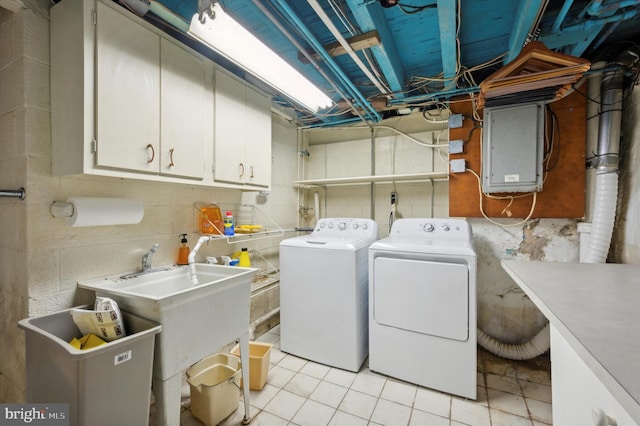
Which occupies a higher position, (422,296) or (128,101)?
(128,101)

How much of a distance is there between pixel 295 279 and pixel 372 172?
1653 millimetres

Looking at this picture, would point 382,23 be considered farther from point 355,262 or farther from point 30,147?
point 30,147

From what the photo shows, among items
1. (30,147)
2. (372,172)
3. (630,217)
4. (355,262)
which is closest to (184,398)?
(355,262)

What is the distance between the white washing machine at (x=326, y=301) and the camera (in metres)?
2.16

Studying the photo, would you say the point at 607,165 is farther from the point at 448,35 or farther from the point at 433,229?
the point at 448,35

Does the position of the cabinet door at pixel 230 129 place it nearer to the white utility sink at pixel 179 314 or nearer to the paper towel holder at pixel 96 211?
the paper towel holder at pixel 96 211

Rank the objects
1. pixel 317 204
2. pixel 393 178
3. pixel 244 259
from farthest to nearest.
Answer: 1. pixel 317 204
2. pixel 393 178
3. pixel 244 259

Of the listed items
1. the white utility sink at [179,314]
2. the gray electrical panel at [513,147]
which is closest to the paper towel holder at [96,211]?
the white utility sink at [179,314]

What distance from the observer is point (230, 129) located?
2.13 metres

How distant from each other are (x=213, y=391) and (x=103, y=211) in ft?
4.02

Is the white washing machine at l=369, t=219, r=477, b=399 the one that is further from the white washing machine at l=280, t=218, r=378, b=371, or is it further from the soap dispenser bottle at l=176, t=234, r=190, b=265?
the soap dispenser bottle at l=176, t=234, r=190, b=265

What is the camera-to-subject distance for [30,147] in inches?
54.0

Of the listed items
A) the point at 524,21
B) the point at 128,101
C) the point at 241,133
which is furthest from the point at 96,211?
the point at 524,21

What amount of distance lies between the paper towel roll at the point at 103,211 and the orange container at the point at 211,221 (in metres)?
0.56
